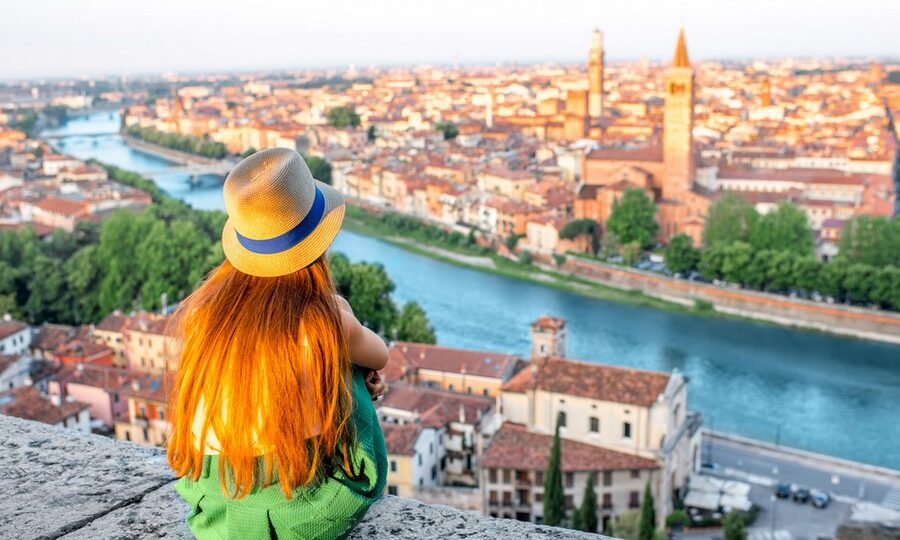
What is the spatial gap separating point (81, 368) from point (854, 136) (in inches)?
685

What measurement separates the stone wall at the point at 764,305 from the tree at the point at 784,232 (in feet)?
3.32

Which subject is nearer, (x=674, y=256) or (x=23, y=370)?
(x=23, y=370)

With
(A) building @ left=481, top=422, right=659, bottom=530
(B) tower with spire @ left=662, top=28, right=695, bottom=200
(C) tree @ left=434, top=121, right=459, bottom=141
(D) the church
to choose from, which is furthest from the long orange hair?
(C) tree @ left=434, top=121, right=459, bottom=141

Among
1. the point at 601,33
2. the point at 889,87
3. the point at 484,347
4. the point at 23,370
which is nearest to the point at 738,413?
the point at 484,347

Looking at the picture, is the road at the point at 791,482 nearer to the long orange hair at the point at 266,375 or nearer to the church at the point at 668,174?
the long orange hair at the point at 266,375

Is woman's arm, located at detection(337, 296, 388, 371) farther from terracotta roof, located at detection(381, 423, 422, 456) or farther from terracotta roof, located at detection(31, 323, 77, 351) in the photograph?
terracotta roof, located at detection(31, 323, 77, 351)

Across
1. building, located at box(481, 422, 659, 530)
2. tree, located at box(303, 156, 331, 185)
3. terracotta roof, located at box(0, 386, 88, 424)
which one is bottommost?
building, located at box(481, 422, 659, 530)

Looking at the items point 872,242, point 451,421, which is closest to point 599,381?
point 451,421

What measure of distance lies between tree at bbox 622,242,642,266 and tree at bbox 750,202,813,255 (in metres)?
1.31

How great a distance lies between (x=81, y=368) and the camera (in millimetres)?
6812

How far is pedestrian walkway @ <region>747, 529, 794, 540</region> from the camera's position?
16.3 ft

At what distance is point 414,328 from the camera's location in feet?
26.0

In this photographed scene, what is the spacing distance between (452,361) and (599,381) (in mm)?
1461

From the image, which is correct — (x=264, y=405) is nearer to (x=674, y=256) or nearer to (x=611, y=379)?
(x=611, y=379)
